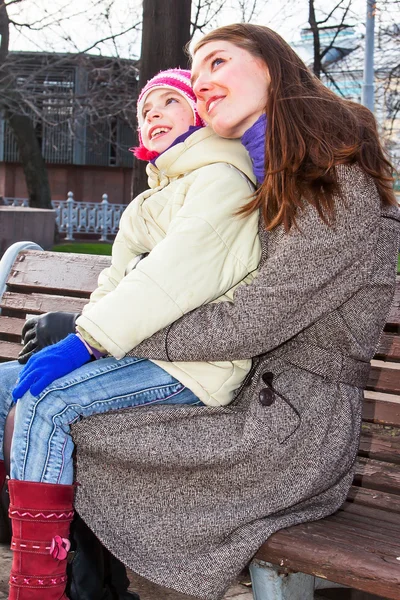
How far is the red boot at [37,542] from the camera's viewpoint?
2275 millimetres

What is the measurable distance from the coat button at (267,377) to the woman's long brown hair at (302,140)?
15.3 inches

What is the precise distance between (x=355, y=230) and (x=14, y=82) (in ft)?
57.1

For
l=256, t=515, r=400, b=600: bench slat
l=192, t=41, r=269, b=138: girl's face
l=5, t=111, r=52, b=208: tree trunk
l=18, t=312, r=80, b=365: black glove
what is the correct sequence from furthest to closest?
1. l=5, t=111, r=52, b=208: tree trunk
2. l=18, t=312, r=80, b=365: black glove
3. l=192, t=41, r=269, b=138: girl's face
4. l=256, t=515, r=400, b=600: bench slat

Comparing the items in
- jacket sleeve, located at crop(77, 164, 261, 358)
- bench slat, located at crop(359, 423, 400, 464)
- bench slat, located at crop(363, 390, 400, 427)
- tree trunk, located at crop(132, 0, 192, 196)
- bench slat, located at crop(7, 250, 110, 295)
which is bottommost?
bench slat, located at crop(359, 423, 400, 464)

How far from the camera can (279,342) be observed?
2.37 metres

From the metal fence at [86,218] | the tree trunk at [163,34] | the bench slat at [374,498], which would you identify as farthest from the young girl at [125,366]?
the metal fence at [86,218]

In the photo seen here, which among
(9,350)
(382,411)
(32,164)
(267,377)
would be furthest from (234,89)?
(32,164)

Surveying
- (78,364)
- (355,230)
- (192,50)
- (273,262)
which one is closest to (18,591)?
(78,364)

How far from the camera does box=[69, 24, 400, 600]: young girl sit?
234 cm

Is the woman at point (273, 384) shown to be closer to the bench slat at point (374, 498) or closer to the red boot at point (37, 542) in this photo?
the red boot at point (37, 542)

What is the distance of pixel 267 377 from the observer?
2.42 metres

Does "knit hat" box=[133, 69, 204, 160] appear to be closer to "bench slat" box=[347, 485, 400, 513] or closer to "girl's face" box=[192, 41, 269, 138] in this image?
"girl's face" box=[192, 41, 269, 138]

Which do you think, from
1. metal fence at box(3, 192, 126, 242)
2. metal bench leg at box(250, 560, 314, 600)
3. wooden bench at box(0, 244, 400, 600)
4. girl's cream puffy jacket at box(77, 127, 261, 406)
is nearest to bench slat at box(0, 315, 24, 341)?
wooden bench at box(0, 244, 400, 600)

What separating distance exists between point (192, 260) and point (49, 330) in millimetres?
563
